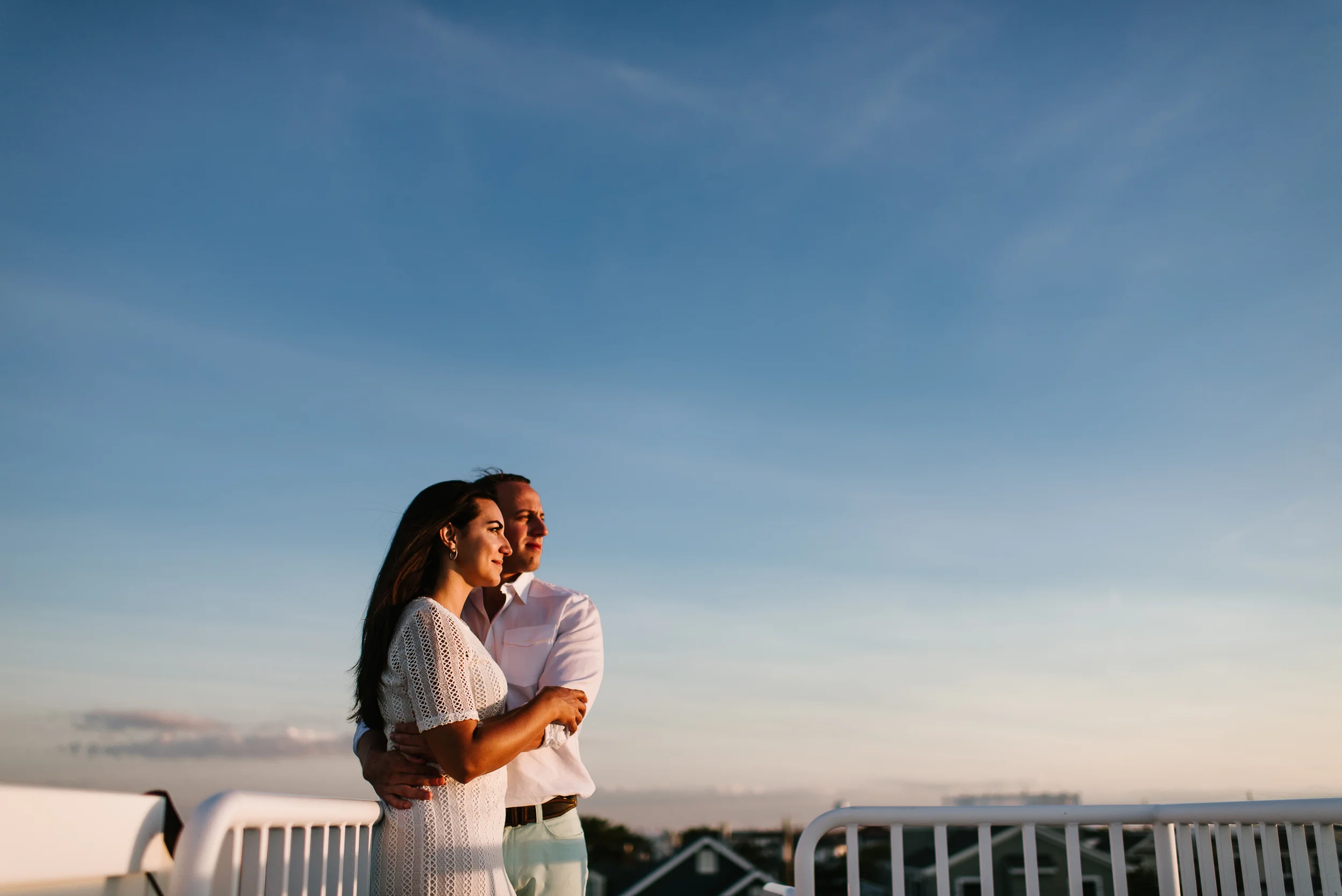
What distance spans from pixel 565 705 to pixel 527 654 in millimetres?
361

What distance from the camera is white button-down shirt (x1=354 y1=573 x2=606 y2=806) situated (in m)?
2.65

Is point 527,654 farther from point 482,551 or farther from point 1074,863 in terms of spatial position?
point 1074,863

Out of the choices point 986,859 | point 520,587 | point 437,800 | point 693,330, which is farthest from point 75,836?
point 693,330

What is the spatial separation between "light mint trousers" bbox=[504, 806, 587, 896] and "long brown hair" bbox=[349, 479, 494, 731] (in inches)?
21.9

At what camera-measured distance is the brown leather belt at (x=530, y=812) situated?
2.65 m

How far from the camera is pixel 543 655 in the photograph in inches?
111

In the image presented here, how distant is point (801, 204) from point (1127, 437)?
451 cm

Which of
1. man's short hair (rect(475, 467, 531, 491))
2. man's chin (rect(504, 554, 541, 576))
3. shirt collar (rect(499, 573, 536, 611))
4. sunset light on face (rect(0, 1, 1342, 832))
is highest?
sunset light on face (rect(0, 1, 1342, 832))

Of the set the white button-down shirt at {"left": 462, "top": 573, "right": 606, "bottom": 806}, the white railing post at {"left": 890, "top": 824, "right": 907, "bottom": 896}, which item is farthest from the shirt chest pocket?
the white railing post at {"left": 890, "top": 824, "right": 907, "bottom": 896}

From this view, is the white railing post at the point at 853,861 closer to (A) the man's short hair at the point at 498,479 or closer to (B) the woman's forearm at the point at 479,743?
(B) the woman's forearm at the point at 479,743

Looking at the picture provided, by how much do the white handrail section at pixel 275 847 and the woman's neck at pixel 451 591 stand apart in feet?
1.59

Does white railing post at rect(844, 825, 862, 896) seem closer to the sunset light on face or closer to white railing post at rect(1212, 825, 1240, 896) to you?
white railing post at rect(1212, 825, 1240, 896)

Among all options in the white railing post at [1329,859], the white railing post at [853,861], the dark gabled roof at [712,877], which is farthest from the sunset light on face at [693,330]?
the dark gabled roof at [712,877]

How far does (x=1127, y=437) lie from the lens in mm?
10828
